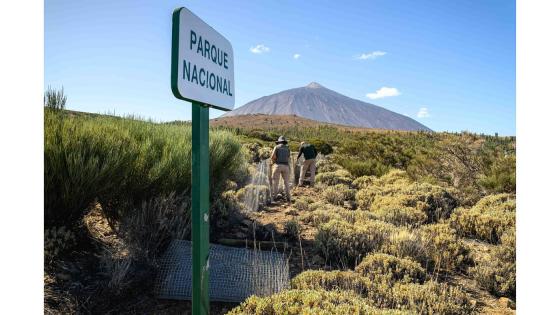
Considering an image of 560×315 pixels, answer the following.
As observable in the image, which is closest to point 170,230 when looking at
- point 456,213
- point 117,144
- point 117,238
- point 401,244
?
point 117,238

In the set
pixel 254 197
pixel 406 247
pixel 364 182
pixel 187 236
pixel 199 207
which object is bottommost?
pixel 406 247

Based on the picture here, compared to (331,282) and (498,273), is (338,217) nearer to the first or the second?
(498,273)

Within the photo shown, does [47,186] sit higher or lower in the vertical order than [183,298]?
higher

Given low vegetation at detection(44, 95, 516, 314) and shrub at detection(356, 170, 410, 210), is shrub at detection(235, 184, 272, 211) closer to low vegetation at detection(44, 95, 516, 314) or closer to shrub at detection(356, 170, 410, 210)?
low vegetation at detection(44, 95, 516, 314)

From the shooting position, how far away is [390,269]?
4.50 m

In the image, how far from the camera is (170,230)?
4.97 meters

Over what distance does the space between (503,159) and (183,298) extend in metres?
11.3

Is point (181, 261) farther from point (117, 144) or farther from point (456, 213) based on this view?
point (456, 213)

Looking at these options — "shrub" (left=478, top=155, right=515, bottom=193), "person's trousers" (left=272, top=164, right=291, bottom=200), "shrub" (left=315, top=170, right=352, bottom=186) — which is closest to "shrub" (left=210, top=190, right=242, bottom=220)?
"person's trousers" (left=272, top=164, right=291, bottom=200)

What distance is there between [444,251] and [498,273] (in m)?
0.70

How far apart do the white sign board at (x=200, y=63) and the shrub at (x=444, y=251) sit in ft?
11.7

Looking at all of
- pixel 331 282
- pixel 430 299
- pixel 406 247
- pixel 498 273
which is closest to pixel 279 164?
pixel 406 247

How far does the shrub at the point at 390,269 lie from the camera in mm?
4441
